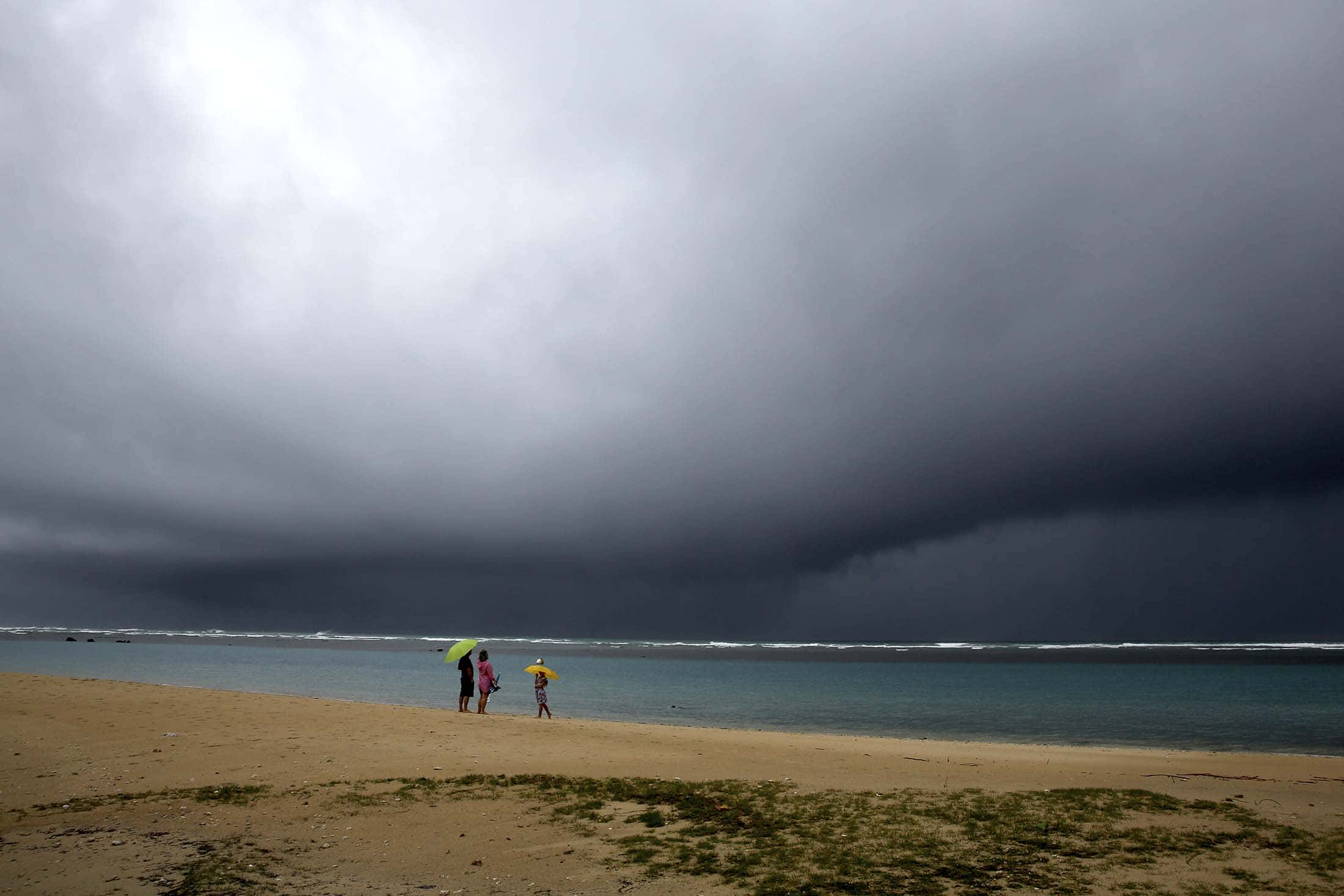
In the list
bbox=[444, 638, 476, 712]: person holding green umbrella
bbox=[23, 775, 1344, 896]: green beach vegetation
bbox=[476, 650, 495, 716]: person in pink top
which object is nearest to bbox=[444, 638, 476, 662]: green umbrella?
bbox=[444, 638, 476, 712]: person holding green umbrella

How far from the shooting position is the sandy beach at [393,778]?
32.2 ft

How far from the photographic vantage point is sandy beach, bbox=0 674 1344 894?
9.80m

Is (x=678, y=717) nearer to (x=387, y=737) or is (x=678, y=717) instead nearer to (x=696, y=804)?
(x=387, y=737)

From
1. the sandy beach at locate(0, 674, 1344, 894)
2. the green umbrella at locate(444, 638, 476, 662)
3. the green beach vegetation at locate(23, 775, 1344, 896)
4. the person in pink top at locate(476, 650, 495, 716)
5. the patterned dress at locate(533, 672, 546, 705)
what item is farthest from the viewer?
the patterned dress at locate(533, 672, 546, 705)

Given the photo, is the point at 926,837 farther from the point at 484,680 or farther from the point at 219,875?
the point at 484,680

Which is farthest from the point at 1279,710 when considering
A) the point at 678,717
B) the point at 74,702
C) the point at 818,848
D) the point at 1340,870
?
the point at 74,702

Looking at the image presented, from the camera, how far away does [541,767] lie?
688 inches

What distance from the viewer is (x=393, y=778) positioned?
615 inches

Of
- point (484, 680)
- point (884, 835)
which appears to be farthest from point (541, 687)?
point (884, 835)

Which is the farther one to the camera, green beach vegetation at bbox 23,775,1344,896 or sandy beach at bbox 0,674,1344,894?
sandy beach at bbox 0,674,1344,894

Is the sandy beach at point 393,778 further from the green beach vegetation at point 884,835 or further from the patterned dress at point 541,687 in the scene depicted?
the patterned dress at point 541,687

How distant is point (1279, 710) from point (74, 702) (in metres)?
61.9

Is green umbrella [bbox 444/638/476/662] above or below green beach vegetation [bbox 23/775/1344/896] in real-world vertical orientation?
above

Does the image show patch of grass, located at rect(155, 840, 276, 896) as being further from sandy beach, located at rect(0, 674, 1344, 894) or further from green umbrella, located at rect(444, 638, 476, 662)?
green umbrella, located at rect(444, 638, 476, 662)
